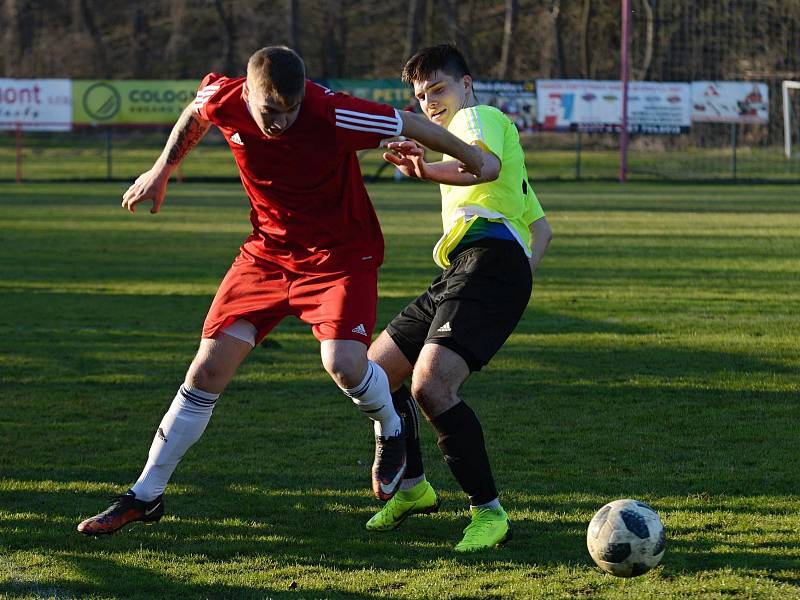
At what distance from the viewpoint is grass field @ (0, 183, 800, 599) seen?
4.61 m

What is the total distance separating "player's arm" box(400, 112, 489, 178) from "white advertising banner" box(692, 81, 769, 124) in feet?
112

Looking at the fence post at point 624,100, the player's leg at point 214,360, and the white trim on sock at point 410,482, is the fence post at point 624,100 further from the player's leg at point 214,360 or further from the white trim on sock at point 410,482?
the player's leg at point 214,360

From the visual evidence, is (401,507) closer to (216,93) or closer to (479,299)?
(479,299)

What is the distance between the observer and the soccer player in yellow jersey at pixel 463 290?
4977mm

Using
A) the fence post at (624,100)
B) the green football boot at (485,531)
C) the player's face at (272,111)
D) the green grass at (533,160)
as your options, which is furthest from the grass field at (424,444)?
the green grass at (533,160)

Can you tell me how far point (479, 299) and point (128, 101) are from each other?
3211cm

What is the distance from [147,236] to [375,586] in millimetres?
15944

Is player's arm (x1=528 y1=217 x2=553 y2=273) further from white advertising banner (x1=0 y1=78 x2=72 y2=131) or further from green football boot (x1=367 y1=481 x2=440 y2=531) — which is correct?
white advertising banner (x1=0 y1=78 x2=72 y2=131)

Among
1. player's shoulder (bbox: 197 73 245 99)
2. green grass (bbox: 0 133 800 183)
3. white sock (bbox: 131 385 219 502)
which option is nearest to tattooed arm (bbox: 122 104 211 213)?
player's shoulder (bbox: 197 73 245 99)

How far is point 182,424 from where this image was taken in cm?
519

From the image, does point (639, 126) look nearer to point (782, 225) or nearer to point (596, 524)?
point (782, 225)

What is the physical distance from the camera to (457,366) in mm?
4992

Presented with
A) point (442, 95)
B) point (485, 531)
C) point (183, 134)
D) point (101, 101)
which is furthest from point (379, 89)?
point (485, 531)

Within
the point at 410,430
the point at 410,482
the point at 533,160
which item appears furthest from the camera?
the point at 533,160
